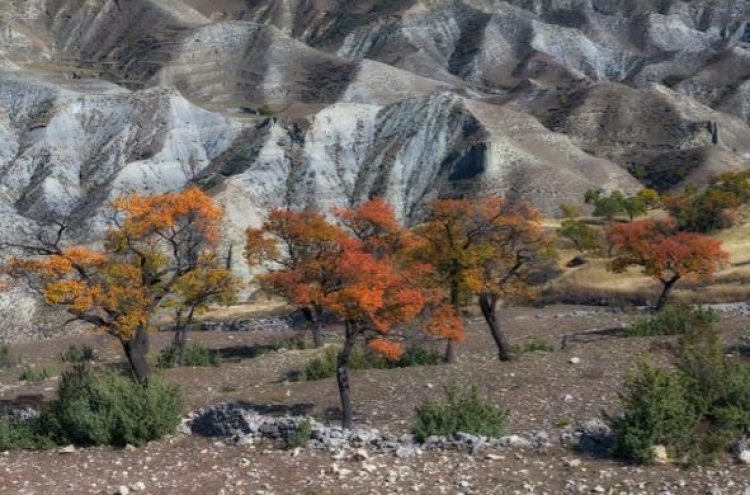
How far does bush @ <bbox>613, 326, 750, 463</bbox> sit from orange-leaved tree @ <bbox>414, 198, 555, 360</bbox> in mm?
11809

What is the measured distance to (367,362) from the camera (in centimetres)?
3095

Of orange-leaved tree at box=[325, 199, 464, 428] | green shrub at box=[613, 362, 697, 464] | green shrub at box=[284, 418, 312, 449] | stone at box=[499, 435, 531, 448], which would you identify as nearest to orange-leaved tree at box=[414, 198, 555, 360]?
orange-leaved tree at box=[325, 199, 464, 428]

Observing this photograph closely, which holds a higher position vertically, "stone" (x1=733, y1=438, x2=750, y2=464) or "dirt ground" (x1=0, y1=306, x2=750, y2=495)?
"stone" (x1=733, y1=438, x2=750, y2=464)

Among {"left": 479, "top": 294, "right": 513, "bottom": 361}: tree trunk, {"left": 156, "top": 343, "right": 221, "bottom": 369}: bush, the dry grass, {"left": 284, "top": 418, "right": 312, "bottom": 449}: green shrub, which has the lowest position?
the dry grass

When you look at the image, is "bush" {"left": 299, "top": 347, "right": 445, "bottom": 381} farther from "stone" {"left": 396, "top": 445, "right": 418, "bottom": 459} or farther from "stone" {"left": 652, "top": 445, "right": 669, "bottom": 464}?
"stone" {"left": 652, "top": 445, "right": 669, "bottom": 464}

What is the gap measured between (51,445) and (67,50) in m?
192

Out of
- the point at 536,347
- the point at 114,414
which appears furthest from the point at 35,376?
the point at 536,347

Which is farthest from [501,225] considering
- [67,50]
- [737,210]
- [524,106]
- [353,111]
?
[67,50]

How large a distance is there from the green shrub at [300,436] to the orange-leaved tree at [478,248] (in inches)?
463

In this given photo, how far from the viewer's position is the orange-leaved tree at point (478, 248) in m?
29.8

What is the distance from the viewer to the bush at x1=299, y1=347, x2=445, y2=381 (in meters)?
29.5

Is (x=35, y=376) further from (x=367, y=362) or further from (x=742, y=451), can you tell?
(x=742, y=451)

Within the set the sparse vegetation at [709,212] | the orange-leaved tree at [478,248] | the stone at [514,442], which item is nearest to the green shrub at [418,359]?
the orange-leaved tree at [478,248]

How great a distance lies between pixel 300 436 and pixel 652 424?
703cm
